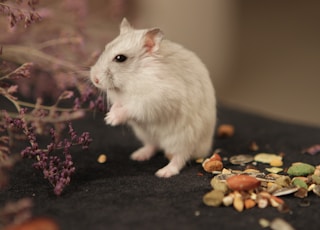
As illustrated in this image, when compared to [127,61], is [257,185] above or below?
below

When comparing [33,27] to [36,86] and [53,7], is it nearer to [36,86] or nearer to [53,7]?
[53,7]

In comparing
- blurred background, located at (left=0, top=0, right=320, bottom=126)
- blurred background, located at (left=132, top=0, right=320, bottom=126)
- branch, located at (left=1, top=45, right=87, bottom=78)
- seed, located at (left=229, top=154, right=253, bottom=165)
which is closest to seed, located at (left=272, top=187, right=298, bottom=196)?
seed, located at (left=229, top=154, right=253, bottom=165)

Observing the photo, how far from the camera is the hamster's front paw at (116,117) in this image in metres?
1.66

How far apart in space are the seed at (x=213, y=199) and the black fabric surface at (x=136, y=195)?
0.02 m

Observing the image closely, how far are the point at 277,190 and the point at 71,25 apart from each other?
1438mm

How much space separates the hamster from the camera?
1.67 metres

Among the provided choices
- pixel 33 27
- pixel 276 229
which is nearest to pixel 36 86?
pixel 33 27

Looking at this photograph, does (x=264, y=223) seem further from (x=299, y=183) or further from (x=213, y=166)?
(x=213, y=166)

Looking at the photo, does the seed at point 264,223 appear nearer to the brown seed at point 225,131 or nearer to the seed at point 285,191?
the seed at point 285,191

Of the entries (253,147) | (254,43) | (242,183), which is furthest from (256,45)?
(242,183)

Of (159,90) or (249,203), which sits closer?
(249,203)

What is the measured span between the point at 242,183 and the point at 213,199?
0.12m

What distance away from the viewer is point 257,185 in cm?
147

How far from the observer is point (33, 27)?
2.56 m
